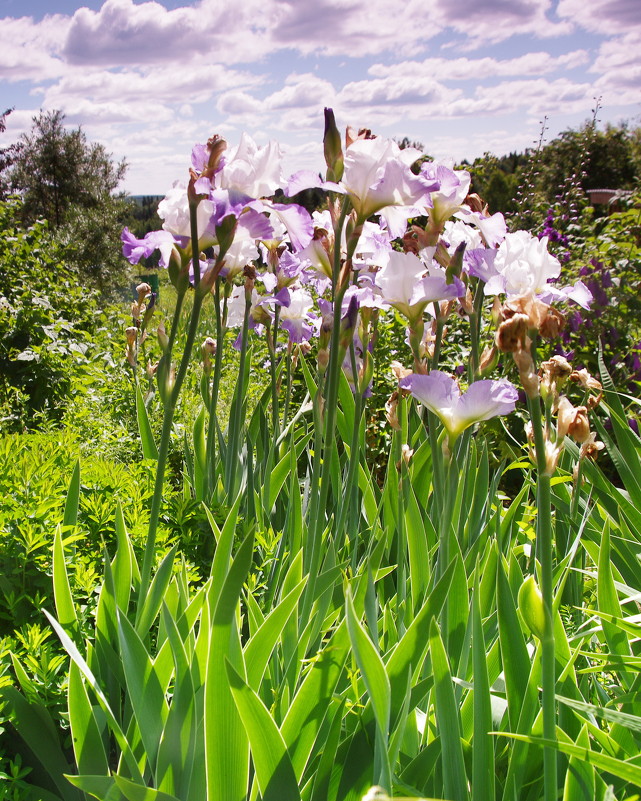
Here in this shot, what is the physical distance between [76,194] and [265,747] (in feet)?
61.9

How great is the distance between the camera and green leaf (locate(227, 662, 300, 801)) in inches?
36.7

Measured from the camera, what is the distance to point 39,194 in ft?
56.5

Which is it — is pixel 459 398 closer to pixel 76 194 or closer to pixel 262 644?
pixel 262 644

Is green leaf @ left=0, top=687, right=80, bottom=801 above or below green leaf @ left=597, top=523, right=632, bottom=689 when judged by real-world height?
below

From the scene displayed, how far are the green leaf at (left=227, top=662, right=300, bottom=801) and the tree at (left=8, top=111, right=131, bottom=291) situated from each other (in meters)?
15.8

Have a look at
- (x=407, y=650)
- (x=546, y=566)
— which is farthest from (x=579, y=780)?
(x=546, y=566)

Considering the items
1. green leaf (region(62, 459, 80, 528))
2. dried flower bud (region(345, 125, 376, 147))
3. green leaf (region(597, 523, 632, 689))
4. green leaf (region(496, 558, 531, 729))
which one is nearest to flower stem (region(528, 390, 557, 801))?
green leaf (region(496, 558, 531, 729))

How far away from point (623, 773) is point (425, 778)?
1.20 feet

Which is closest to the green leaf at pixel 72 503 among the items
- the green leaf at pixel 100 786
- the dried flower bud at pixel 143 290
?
the green leaf at pixel 100 786

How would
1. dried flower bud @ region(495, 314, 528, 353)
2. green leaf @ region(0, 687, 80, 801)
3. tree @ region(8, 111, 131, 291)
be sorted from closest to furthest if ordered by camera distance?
1. dried flower bud @ region(495, 314, 528, 353)
2. green leaf @ region(0, 687, 80, 801)
3. tree @ region(8, 111, 131, 291)

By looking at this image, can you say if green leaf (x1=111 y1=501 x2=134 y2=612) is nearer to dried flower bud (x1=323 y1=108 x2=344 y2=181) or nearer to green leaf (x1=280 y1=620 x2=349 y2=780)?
green leaf (x1=280 y1=620 x2=349 y2=780)

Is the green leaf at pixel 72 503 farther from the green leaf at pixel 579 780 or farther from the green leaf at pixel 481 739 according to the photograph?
the green leaf at pixel 579 780

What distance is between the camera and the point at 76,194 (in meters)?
17.5

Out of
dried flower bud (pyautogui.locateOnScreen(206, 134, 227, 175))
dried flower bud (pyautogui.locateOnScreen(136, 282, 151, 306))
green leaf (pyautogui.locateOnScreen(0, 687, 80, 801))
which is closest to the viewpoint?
dried flower bud (pyautogui.locateOnScreen(206, 134, 227, 175))
